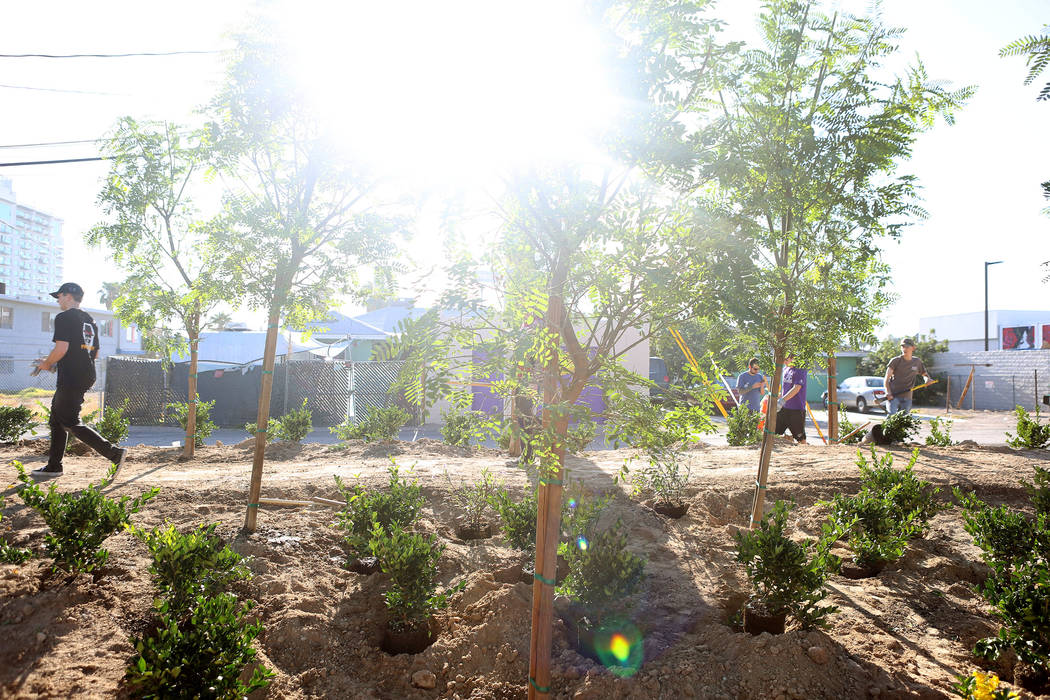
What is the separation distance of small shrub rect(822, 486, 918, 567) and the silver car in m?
22.2

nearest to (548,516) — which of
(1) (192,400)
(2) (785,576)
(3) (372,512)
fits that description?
(2) (785,576)

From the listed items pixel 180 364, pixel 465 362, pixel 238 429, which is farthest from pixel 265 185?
pixel 180 364

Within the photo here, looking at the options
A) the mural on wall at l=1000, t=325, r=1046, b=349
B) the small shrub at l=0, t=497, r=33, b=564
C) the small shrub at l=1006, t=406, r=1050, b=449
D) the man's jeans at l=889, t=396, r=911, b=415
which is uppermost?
the mural on wall at l=1000, t=325, r=1046, b=349

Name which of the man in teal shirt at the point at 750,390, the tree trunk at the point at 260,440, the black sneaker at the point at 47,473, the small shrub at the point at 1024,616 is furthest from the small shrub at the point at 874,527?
the black sneaker at the point at 47,473

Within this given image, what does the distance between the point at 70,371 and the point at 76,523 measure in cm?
313

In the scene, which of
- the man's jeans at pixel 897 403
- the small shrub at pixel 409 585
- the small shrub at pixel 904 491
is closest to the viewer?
the small shrub at pixel 409 585

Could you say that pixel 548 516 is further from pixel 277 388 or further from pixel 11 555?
pixel 277 388

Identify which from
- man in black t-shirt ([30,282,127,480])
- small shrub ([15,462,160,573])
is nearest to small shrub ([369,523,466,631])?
small shrub ([15,462,160,573])

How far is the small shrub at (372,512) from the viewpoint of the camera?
3730mm

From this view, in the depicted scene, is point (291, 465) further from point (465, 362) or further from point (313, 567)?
point (465, 362)

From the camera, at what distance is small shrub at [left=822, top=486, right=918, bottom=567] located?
363 cm

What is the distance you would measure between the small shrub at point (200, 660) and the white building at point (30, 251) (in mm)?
139944

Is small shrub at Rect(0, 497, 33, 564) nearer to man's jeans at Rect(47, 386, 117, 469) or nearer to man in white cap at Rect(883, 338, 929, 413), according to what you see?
man's jeans at Rect(47, 386, 117, 469)

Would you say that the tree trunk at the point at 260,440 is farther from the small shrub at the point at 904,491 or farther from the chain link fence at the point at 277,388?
the chain link fence at the point at 277,388
